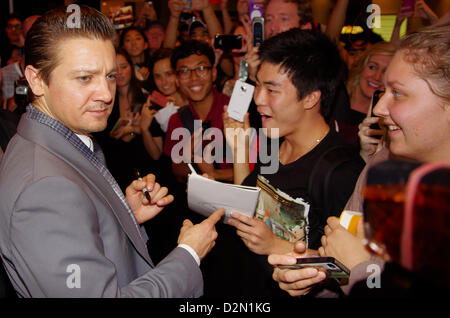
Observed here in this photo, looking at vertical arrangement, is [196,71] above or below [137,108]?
above

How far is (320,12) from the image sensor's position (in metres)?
5.77

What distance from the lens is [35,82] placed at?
1.16 m

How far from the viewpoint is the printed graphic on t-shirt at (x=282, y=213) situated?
1.64 meters

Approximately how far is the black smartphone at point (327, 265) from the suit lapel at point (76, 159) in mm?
537

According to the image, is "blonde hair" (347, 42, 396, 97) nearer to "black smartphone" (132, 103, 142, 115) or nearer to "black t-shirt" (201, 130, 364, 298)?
"black t-shirt" (201, 130, 364, 298)

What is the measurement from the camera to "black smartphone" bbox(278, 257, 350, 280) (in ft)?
3.49

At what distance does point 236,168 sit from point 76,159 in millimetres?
1285

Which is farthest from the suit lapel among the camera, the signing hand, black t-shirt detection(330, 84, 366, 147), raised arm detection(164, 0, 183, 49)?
raised arm detection(164, 0, 183, 49)

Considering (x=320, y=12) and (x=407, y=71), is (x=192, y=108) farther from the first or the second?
(x=320, y=12)

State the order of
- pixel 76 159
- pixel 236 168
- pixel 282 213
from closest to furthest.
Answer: pixel 76 159
pixel 282 213
pixel 236 168

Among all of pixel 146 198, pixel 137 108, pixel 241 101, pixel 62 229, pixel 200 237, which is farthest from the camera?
pixel 137 108

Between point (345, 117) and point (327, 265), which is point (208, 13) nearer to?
point (345, 117)

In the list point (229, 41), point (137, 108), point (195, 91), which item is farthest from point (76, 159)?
point (137, 108)
